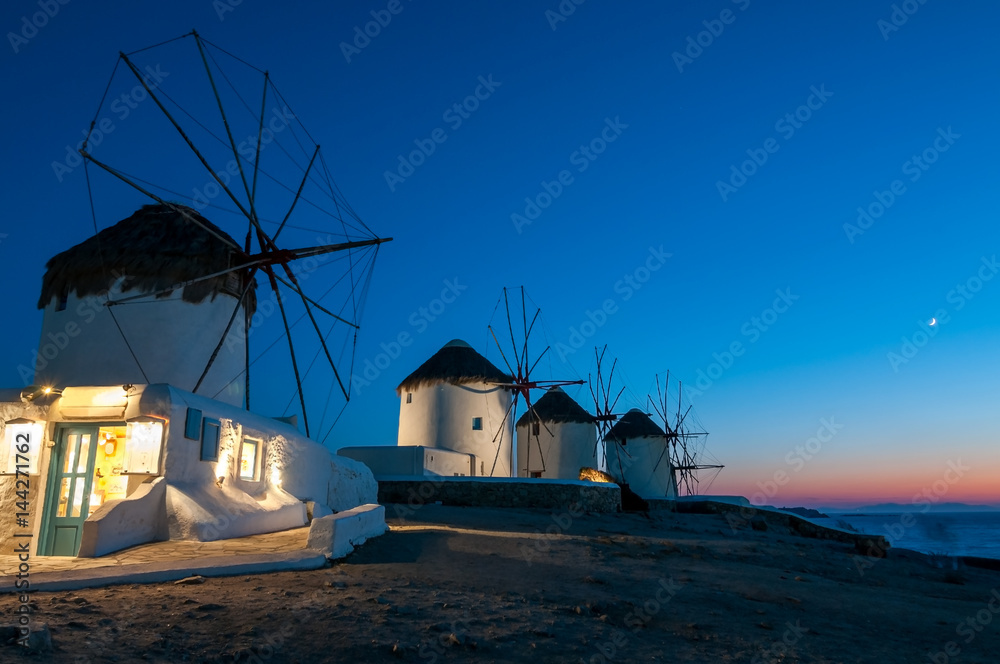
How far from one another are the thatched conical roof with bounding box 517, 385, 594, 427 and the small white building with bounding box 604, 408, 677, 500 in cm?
394

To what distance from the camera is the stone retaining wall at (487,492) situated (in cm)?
1956

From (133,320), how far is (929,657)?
49.2 ft

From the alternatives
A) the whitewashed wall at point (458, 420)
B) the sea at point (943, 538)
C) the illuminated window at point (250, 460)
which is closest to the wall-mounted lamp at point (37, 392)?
the illuminated window at point (250, 460)

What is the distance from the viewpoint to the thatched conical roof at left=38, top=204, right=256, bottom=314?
14.5 m

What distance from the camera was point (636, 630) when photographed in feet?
17.1

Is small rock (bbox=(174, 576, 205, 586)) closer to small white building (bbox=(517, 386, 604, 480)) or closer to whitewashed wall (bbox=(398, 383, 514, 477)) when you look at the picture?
whitewashed wall (bbox=(398, 383, 514, 477))

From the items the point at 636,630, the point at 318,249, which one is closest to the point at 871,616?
the point at 636,630

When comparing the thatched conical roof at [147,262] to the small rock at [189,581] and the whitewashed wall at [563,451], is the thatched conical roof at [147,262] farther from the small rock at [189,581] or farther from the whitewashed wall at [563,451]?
the whitewashed wall at [563,451]

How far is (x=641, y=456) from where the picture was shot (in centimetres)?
3531

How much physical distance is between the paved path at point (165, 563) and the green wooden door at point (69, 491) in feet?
1.63

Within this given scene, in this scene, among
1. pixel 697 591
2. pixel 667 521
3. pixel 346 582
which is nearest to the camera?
pixel 346 582

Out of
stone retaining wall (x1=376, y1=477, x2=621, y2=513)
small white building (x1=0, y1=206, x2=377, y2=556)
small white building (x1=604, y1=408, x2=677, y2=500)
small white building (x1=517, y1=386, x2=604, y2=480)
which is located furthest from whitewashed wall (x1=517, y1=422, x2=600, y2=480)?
small white building (x1=0, y1=206, x2=377, y2=556)

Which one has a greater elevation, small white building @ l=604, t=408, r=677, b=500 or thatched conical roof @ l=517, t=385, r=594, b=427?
thatched conical roof @ l=517, t=385, r=594, b=427

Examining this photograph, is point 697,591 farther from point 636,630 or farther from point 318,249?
point 318,249
